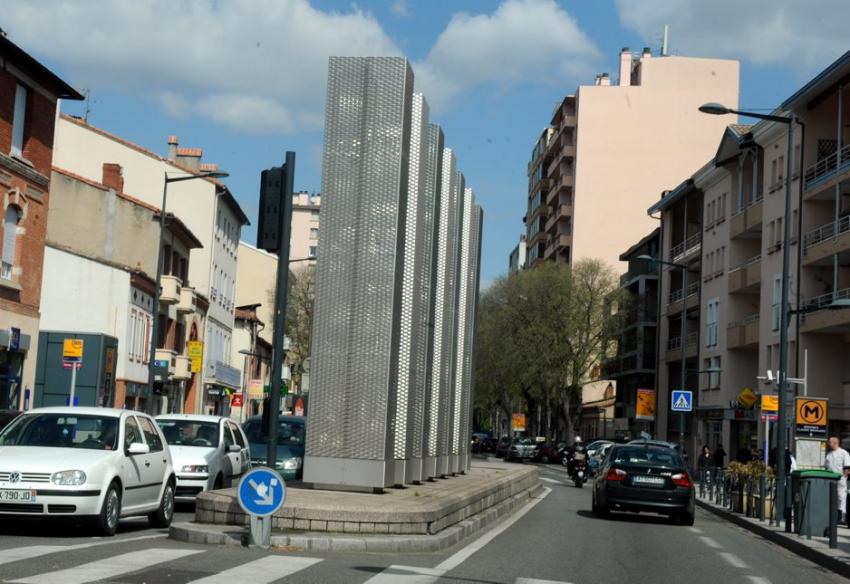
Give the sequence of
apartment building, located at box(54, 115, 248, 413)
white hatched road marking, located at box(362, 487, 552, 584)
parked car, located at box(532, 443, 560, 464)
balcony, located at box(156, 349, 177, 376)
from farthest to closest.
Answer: parked car, located at box(532, 443, 560, 464)
apartment building, located at box(54, 115, 248, 413)
balcony, located at box(156, 349, 177, 376)
white hatched road marking, located at box(362, 487, 552, 584)

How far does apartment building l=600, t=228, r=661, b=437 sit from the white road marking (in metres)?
62.8

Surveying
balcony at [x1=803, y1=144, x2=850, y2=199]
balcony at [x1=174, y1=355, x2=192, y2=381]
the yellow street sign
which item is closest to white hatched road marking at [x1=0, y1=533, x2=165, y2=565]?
the yellow street sign

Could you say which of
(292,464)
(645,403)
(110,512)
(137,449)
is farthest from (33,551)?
(645,403)

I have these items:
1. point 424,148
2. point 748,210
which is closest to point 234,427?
point 424,148

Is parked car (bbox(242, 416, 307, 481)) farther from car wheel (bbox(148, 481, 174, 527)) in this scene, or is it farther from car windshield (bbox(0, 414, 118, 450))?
car windshield (bbox(0, 414, 118, 450))

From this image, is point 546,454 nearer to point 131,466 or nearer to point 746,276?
point 746,276

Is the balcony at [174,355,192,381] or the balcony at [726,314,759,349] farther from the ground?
the balcony at [726,314,759,349]

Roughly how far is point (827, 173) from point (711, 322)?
18.9 m

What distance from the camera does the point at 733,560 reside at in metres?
17.4

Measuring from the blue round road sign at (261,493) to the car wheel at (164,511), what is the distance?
3.80 meters

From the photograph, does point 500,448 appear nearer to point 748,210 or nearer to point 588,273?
point 588,273

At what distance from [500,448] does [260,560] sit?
7499 cm

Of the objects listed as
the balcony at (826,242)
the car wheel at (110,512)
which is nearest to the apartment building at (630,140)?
the balcony at (826,242)

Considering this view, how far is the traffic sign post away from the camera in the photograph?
13.5 metres
